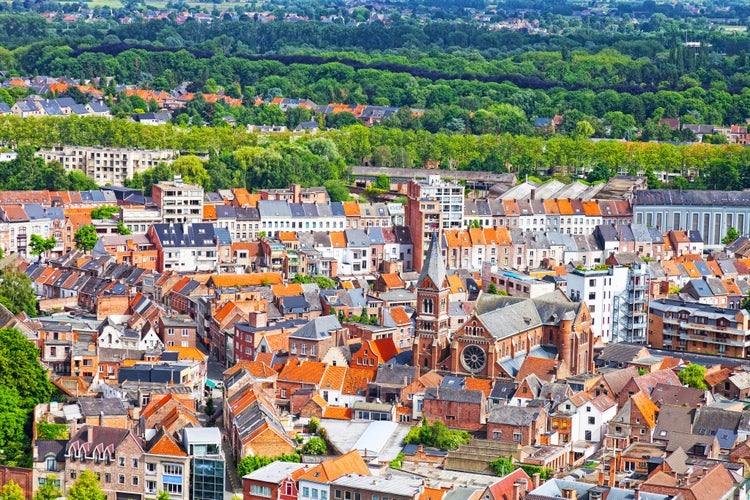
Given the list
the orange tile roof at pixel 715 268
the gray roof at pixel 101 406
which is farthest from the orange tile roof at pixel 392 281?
the gray roof at pixel 101 406

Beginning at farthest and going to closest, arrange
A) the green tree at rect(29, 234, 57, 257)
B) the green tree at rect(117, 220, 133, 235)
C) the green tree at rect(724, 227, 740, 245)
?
the green tree at rect(724, 227, 740, 245) → the green tree at rect(117, 220, 133, 235) → the green tree at rect(29, 234, 57, 257)

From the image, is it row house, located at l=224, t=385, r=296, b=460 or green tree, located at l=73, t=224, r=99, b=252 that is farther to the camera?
green tree, located at l=73, t=224, r=99, b=252

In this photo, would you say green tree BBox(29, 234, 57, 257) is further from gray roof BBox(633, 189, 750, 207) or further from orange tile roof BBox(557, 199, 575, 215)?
gray roof BBox(633, 189, 750, 207)

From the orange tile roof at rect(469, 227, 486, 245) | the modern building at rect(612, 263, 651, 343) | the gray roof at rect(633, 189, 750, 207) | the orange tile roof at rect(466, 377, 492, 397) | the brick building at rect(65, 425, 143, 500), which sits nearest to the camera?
the brick building at rect(65, 425, 143, 500)

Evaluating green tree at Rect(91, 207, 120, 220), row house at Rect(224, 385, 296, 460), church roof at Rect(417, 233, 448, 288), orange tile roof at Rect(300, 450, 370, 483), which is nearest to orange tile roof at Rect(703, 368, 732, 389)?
church roof at Rect(417, 233, 448, 288)

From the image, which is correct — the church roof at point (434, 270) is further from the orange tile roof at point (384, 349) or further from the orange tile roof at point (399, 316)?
the orange tile roof at point (399, 316)

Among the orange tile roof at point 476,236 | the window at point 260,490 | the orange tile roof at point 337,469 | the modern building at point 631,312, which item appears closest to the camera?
the orange tile roof at point 337,469
